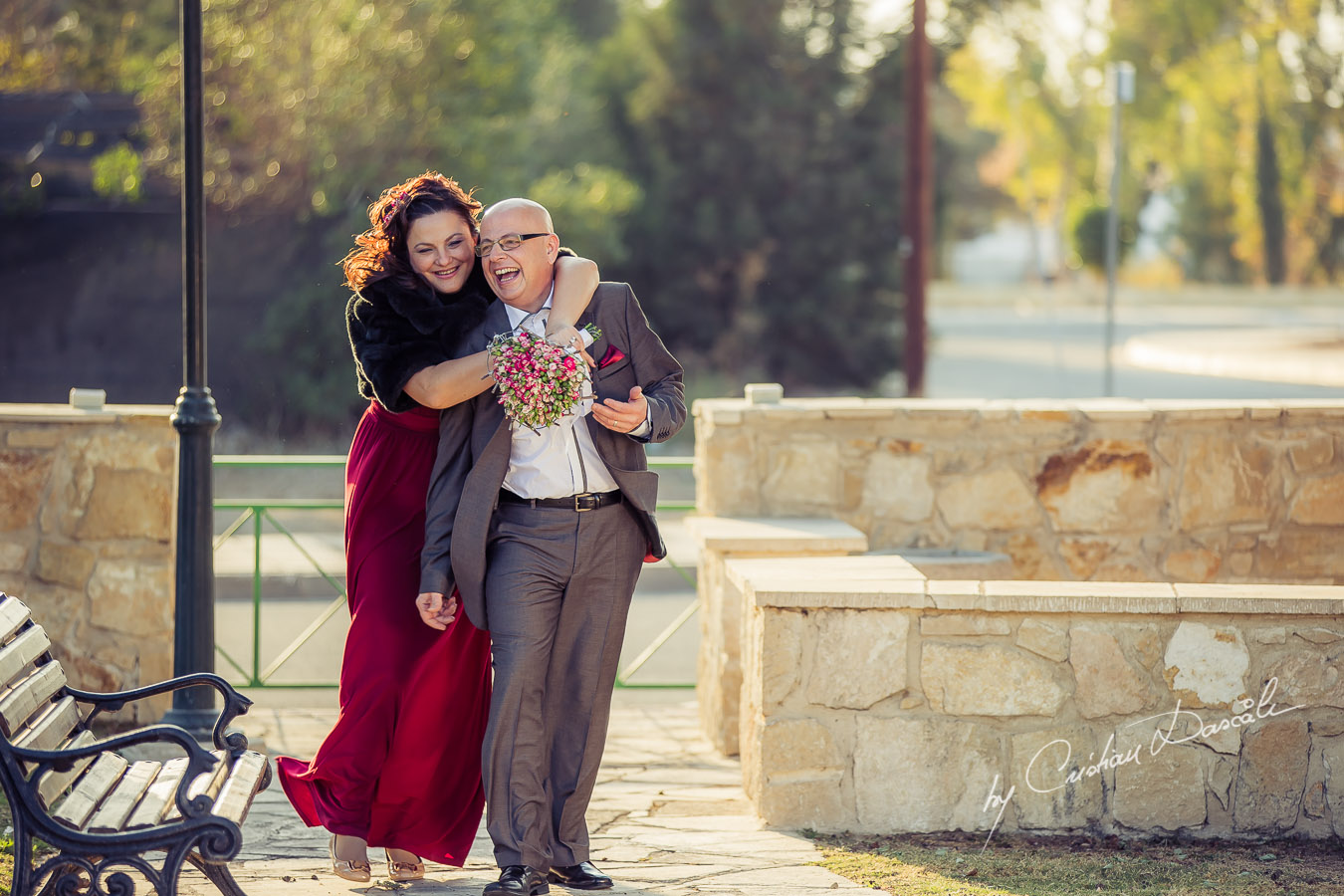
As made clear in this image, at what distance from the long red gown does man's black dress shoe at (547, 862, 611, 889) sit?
270 mm

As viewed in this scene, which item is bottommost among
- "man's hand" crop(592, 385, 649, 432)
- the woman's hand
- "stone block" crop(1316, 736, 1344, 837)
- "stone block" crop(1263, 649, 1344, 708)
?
"stone block" crop(1316, 736, 1344, 837)

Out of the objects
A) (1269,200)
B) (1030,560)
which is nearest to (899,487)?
(1030,560)

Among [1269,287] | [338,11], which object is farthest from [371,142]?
[1269,287]

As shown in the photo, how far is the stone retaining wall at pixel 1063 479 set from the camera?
A: 247 inches

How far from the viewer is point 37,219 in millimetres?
15961

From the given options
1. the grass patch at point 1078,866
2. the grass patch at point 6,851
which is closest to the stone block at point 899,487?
the grass patch at point 1078,866

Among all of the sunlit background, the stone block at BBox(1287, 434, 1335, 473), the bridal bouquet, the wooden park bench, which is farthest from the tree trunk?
the wooden park bench

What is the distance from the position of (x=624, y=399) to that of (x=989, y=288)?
153 feet

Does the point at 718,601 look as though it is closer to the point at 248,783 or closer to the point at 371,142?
the point at 248,783

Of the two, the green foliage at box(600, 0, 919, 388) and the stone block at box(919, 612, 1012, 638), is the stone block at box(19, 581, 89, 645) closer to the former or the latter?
the stone block at box(919, 612, 1012, 638)

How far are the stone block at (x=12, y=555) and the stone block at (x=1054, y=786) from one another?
13.0ft

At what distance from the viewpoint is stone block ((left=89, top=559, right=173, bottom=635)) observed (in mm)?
5832

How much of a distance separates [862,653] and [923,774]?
400 millimetres

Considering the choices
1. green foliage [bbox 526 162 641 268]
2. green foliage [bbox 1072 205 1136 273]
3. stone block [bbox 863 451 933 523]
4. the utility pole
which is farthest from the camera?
green foliage [bbox 1072 205 1136 273]
